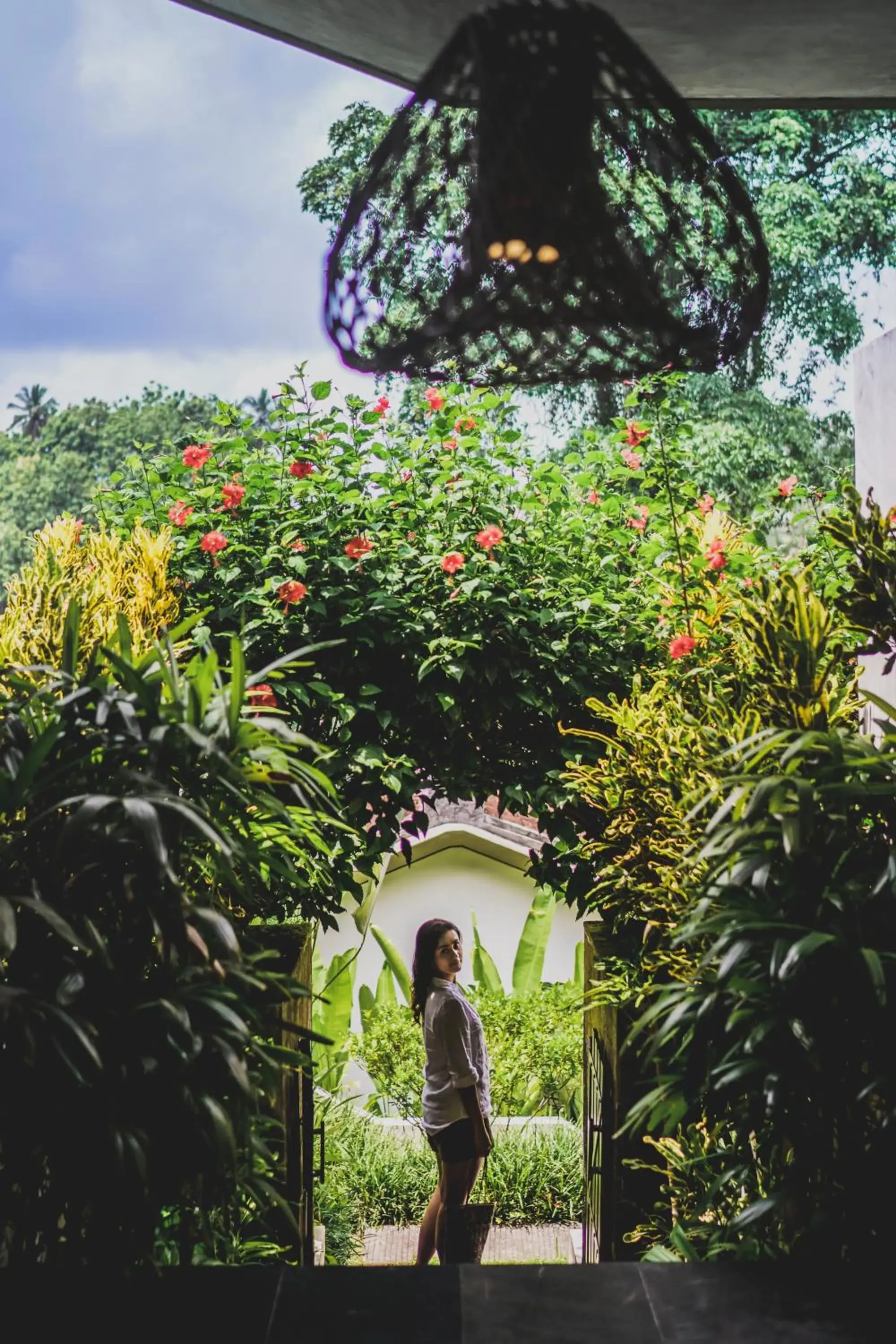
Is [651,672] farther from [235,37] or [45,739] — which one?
[235,37]

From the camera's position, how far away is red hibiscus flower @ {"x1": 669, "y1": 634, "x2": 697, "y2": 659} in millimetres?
3117

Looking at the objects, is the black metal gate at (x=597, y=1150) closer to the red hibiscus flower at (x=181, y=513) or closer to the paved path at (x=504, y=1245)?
the paved path at (x=504, y=1245)

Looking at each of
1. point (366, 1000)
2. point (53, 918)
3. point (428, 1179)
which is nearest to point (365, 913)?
point (428, 1179)

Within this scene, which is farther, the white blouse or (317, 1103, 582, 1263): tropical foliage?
(317, 1103, 582, 1263): tropical foliage

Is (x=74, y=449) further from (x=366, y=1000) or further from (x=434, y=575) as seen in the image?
(x=434, y=575)

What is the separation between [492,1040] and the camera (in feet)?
21.9

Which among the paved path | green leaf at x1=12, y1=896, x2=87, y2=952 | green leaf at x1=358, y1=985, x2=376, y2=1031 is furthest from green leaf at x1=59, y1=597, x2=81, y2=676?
green leaf at x1=358, y1=985, x2=376, y2=1031

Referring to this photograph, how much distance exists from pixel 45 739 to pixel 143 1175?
69 cm

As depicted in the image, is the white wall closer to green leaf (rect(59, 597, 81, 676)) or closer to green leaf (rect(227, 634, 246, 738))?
green leaf (rect(59, 597, 81, 676))

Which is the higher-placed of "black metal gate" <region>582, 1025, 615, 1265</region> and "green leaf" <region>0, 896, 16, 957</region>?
"green leaf" <region>0, 896, 16, 957</region>

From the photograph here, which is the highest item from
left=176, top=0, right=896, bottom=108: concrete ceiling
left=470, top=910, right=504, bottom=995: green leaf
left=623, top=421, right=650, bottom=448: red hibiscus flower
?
left=176, top=0, right=896, bottom=108: concrete ceiling

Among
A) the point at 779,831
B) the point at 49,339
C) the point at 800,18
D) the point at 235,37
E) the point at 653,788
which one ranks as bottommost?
the point at 779,831

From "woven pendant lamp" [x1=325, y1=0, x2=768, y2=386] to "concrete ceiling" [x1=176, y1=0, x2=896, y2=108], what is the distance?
953 mm

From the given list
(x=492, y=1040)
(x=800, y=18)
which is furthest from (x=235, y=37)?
(x=800, y=18)
